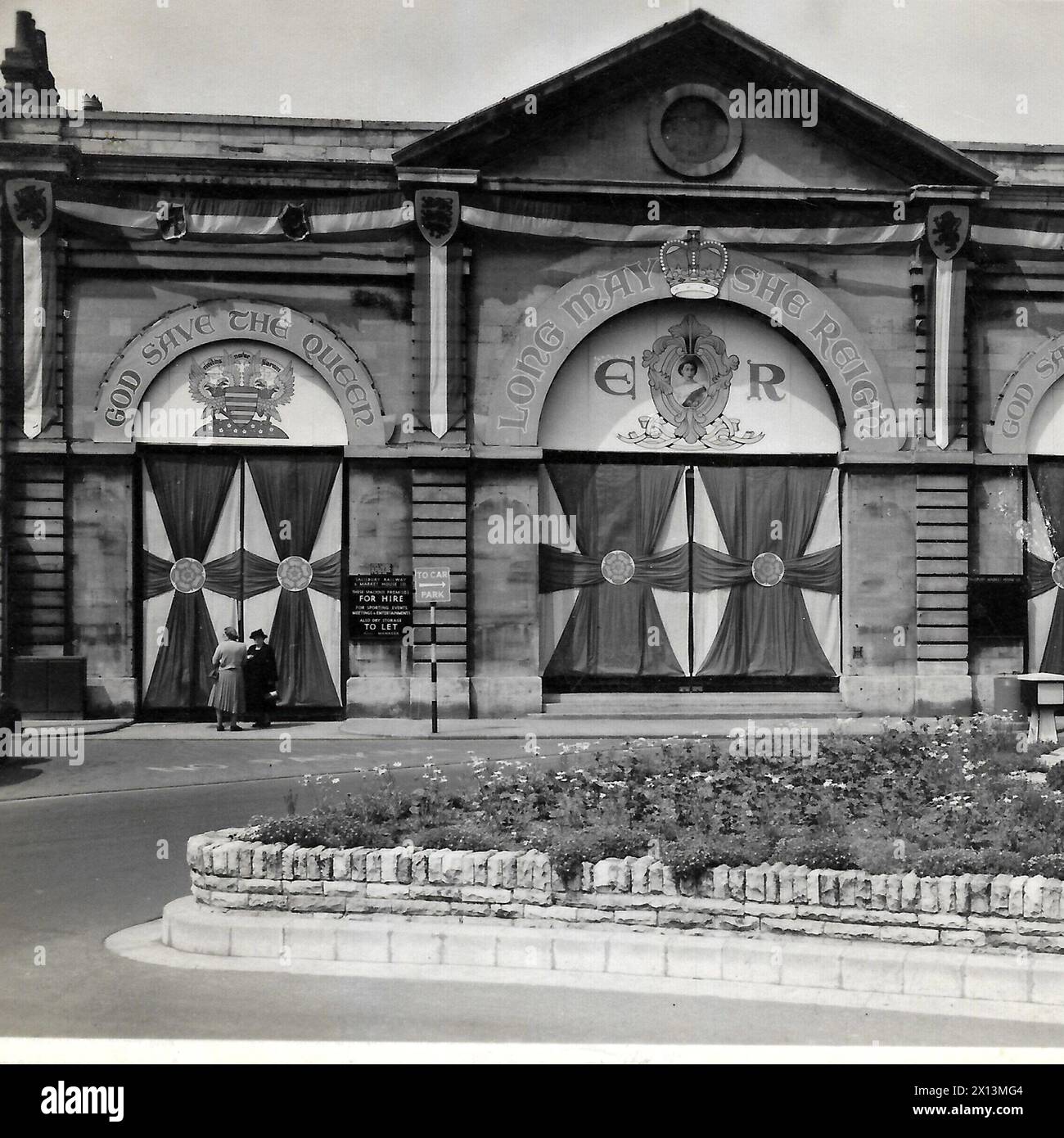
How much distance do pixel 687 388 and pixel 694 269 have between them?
2.36 m

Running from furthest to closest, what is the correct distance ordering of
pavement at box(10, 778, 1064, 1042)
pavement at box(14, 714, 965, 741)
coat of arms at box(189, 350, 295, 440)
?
coat of arms at box(189, 350, 295, 440), pavement at box(14, 714, 965, 741), pavement at box(10, 778, 1064, 1042)

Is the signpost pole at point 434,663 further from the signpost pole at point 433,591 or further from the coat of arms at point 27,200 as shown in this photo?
the coat of arms at point 27,200

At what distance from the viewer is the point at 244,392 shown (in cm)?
2617

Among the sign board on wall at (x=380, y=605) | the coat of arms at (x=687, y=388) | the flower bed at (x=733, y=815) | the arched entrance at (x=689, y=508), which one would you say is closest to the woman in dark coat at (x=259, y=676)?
the sign board on wall at (x=380, y=605)

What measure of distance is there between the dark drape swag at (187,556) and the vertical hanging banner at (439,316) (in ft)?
13.8

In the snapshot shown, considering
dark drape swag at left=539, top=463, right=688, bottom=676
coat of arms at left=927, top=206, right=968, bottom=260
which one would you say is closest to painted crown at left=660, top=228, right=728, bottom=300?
dark drape swag at left=539, top=463, right=688, bottom=676

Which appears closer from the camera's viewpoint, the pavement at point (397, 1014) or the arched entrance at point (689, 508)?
the pavement at point (397, 1014)

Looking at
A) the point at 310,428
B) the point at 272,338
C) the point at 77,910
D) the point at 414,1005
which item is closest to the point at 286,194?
the point at 272,338

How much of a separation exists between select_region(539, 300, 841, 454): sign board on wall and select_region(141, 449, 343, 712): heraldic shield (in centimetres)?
489

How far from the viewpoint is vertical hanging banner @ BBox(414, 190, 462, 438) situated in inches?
1011

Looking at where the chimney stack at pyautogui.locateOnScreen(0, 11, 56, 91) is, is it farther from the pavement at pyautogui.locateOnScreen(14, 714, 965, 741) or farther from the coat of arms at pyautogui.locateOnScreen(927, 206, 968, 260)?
the coat of arms at pyautogui.locateOnScreen(927, 206, 968, 260)

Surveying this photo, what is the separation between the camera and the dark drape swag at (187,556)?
25.9m

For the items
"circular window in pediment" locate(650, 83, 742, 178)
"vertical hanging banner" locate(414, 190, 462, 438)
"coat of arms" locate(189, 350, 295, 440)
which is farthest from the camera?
"circular window in pediment" locate(650, 83, 742, 178)
